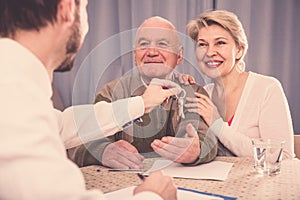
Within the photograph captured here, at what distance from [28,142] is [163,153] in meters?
0.74

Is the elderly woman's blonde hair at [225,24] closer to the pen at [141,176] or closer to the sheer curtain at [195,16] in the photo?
the sheer curtain at [195,16]

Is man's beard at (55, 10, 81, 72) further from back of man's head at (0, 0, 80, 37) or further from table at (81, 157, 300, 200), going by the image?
table at (81, 157, 300, 200)

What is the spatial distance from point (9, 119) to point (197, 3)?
2.33 metres

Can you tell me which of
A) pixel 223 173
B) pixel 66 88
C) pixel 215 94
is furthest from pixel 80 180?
pixel 66 88

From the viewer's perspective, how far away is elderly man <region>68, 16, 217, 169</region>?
1222mm

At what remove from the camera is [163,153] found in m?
1.16

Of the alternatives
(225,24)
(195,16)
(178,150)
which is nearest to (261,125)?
(225,24)

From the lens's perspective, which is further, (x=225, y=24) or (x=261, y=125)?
(x=225, y=24)

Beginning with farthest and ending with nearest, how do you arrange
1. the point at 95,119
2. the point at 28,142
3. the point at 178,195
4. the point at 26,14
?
the point at 95,119, the point at 178,195, the point at 26,14, the point at 28,142

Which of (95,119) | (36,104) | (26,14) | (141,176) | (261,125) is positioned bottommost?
(261,125)

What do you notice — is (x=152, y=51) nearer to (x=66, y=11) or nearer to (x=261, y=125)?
(x=261, y=125)

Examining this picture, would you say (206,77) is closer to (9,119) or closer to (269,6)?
(269,6)

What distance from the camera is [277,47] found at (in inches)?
103

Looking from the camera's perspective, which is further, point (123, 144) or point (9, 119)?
point (123, 144)
